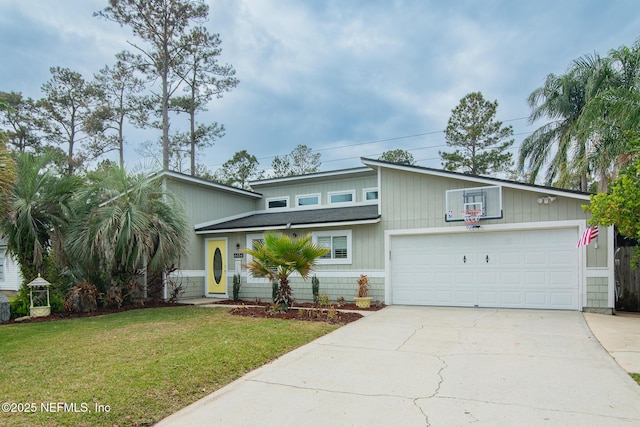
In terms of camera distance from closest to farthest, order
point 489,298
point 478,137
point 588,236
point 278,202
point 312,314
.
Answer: point 588,236
point 312,314
point 489,298
point 278,202
point 478,137

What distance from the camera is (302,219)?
1346 cm

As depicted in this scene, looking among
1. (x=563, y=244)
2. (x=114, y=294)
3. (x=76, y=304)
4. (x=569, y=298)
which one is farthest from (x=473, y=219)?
(x=76, y=304)

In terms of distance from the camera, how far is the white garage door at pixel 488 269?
32.2 ft

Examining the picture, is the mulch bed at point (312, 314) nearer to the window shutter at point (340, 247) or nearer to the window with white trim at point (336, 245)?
the window with white trim at point (336, 245)

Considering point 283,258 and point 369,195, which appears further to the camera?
point 369,195

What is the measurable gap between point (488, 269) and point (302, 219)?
238 inches

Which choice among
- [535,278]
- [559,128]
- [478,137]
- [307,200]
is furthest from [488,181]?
[478,137]

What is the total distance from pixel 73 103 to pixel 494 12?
84.3 ft

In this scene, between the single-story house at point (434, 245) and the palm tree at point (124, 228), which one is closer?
the single-story house at point (434, 245)

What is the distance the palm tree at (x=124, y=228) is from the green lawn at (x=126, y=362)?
6.55 feet

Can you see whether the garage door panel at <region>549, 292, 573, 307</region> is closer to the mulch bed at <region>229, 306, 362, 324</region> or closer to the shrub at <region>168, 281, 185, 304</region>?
the mulch bed at <region>229, 306, 362, 324</region>

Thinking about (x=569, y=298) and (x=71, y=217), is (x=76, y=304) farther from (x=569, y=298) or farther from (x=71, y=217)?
(x=569, y=298)

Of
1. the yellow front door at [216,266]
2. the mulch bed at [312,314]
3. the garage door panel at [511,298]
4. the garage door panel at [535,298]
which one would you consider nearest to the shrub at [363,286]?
the mulch bed at [312,314]

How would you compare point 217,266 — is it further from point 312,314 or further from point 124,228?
point 312,314
